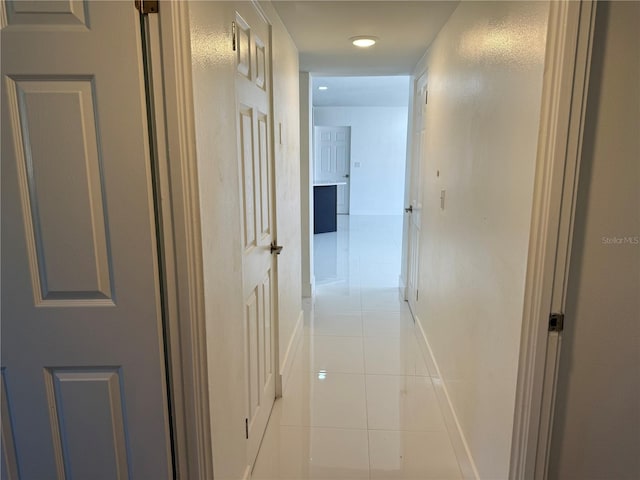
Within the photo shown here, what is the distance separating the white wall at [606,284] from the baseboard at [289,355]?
1.54 metres

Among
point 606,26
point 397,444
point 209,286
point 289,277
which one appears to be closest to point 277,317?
point 289,277

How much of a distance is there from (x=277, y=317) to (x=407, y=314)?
1.73 m

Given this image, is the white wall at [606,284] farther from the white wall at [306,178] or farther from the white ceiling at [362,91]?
the white ceiling at [362,91]

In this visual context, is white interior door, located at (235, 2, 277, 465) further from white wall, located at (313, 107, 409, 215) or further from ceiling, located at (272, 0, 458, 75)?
white wall, located at (313, 107, 409, 215)

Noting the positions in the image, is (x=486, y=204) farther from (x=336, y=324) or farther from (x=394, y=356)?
(x=336, y=324)

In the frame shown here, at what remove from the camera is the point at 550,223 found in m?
1.23

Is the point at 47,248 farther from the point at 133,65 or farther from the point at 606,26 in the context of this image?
the point at 606,26

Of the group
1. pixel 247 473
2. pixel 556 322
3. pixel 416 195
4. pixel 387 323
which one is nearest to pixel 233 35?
pixel 556 322

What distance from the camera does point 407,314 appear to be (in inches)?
154

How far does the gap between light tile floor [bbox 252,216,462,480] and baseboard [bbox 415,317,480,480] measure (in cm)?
4

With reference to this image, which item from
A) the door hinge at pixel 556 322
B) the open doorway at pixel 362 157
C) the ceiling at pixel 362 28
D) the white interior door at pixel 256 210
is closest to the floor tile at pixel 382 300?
the white interior door at pixel 256 210

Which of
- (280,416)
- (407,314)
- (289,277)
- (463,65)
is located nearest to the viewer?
(463,65)

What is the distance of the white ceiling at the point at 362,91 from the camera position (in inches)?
232

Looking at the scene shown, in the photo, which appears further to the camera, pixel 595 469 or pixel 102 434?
pixel 595 469
